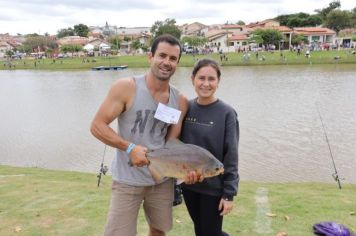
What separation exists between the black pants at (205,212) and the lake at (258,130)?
6.75 meters

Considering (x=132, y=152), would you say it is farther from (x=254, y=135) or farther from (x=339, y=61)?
(x=339, y=61)

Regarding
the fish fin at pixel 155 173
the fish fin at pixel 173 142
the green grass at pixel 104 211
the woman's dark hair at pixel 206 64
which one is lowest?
the green grass at pixel 104 211

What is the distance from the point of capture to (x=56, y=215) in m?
5.59

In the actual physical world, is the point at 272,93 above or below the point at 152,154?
below

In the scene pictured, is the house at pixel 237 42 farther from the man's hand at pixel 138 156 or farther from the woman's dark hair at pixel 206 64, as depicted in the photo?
the man's hand at pixel 138 156

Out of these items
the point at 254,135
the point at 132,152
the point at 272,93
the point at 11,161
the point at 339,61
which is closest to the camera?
the point at 132,152

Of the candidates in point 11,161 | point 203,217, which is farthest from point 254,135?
point 203,217

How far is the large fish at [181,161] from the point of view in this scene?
9.97 feet

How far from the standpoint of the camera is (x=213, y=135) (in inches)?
127

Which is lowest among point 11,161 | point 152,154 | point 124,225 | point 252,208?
point 11,161

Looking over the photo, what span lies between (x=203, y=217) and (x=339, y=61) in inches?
1832

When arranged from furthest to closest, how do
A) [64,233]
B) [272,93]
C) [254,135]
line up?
[272,93] < [254,135] < [64,233]

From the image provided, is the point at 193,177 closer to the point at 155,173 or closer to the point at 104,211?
the point at 155,173

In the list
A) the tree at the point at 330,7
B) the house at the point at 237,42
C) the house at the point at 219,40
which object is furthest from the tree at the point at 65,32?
the tree at the point at 330,7
